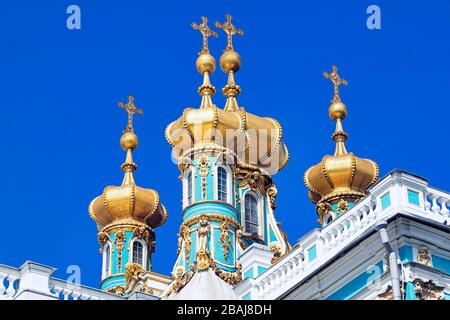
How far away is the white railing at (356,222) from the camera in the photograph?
20.7m

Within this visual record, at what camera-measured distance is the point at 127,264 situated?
137ft

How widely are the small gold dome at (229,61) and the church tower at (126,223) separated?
15.3ft

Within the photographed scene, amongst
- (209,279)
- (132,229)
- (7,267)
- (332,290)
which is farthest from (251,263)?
(132,229)

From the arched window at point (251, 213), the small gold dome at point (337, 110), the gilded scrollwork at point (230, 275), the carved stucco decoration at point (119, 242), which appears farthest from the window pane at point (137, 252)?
the small gold dome at point (337, 110)

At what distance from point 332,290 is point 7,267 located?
5.11 m

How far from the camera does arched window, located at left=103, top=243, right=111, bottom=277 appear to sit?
140 feet

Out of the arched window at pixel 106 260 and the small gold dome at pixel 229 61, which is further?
the arched window at pixel 106 260

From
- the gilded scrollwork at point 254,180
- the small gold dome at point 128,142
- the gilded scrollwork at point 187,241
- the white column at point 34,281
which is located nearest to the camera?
the white column at point 34,281

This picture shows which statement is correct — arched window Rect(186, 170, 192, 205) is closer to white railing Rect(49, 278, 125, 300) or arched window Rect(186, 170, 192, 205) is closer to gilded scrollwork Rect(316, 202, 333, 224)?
gilded scrollwork Rect(316, 202, 333, 224)

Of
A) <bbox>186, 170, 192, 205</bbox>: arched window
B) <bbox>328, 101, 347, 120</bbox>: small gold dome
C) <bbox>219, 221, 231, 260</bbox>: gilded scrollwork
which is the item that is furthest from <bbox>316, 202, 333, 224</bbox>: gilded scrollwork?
<bbox>186, 170, 192, 205</bbox>: arched window

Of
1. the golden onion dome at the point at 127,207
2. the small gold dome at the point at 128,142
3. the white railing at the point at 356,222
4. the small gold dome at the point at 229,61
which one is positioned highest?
the small gold dome at the point at 229,61

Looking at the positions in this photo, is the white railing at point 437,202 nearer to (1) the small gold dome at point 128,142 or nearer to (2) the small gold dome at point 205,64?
(2) the small gold dome at point 205,64

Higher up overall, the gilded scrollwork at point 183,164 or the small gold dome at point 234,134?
the small gold dome at point 234,134
